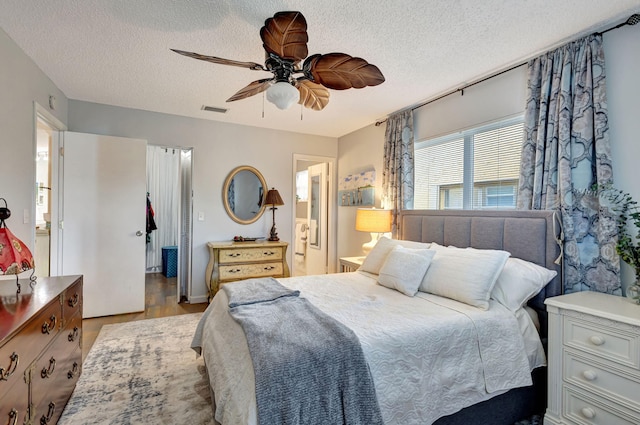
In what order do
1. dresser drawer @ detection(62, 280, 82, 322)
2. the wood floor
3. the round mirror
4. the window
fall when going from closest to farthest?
dresser drawer @ detection(62, 280, 82, 322), the window, the wood floor, the round mirror

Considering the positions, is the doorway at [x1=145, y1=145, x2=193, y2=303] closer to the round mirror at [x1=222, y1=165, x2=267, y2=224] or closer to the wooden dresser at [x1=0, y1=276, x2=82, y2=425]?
the round mirror at [x1=222, y1=165, x2=267, y2=224]

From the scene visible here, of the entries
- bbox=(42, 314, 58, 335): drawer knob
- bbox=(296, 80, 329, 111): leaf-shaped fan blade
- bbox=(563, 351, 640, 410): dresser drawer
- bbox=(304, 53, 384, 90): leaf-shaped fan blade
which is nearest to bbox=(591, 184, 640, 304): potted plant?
bbox=(563, 351, 640, 410): dresser drawer

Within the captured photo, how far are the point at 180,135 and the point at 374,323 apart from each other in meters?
3.75

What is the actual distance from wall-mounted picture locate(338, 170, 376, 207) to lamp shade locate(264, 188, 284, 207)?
1.10 meters

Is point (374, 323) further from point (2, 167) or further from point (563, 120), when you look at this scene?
point (2, 167)

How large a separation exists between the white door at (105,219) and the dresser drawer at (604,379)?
424cm

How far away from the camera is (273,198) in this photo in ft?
15.0

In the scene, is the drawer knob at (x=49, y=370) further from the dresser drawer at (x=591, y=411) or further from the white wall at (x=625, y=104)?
the white wall at (x=625, y=104)

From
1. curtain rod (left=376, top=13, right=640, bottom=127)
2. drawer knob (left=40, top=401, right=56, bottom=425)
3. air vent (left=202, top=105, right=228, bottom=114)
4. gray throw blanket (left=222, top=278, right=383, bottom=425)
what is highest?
air vent (left=202, top=105, right=228, bottom=114)

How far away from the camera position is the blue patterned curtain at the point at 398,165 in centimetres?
371

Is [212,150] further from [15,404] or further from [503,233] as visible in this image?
[503,233]

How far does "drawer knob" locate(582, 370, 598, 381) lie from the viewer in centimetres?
169

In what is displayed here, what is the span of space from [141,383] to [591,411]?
9.42ft

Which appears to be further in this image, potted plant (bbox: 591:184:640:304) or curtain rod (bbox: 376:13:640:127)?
curtain rod (bbox: 376:13:640:127)
